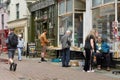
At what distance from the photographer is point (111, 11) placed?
20.0 metres

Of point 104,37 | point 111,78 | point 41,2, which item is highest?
point 41,2

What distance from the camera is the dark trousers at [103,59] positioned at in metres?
18.4

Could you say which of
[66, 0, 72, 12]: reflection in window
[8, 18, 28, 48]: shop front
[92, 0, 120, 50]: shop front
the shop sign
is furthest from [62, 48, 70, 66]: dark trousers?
[8, 18, 28, 48]: shop front

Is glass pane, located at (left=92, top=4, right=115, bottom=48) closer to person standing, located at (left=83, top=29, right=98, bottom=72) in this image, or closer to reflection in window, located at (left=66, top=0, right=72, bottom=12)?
person standing, located at (left=83, top=29, right=98, bottom=72)

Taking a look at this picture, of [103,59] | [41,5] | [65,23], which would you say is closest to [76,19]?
[65,23]

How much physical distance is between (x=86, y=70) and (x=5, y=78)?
159 inches

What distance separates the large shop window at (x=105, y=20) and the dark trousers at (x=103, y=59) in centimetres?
149

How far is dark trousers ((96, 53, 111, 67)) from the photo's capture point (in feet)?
60.4

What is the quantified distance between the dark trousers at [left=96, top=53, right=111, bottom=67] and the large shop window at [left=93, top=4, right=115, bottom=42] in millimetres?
1491

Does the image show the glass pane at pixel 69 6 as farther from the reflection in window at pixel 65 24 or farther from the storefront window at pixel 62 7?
the storefront window at pixel 62 7

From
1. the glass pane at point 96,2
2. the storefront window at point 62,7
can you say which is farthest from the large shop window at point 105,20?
the storefront window at point 62,7

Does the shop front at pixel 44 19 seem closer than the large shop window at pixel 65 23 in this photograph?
No

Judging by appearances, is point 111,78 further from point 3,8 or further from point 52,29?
point 3,8

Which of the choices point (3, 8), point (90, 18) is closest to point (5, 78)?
point (90, 18)
